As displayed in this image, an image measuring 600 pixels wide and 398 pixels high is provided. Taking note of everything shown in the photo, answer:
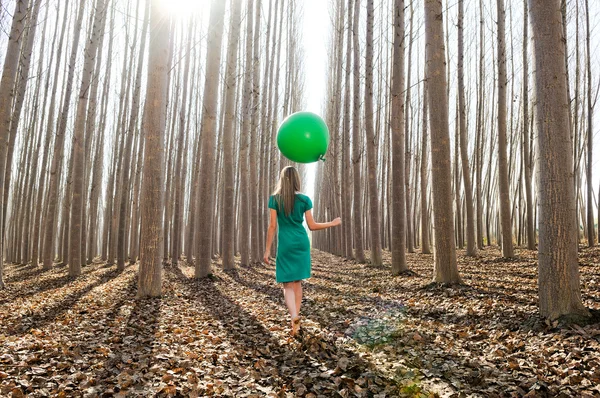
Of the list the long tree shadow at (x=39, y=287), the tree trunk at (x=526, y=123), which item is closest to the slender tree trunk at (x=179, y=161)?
the long tree shadow at (x=39, y=287)

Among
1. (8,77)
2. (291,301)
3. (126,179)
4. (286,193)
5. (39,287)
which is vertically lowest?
(39,287)

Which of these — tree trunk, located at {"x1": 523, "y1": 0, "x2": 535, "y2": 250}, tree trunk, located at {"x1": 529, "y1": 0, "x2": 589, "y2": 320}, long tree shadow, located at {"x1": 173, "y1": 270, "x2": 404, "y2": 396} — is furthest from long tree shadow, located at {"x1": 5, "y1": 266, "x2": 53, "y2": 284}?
tree trunk, located at {"x1": 523, "y1": 0, "x2": 535, "y2": 250}

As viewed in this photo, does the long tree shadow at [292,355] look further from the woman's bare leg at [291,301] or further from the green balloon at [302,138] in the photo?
the green balloon at [302,138]

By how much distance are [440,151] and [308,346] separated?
4091 mm

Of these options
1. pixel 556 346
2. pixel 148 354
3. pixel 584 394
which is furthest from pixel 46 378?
pixel 556 346

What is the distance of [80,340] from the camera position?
3.91m

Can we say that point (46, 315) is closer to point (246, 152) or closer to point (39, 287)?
point (39, 287)

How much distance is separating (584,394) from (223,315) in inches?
166

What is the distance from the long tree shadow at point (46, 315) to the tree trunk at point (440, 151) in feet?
18.8

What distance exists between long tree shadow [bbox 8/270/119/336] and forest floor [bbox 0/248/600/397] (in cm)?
3

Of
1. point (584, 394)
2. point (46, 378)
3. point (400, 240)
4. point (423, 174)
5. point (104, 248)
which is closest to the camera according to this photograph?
point (584, 394)

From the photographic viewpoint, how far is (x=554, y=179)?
370cm

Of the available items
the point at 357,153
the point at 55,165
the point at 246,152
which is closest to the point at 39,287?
the point at 55,165

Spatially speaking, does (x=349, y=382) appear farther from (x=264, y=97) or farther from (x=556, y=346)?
(x=264, y=97)
